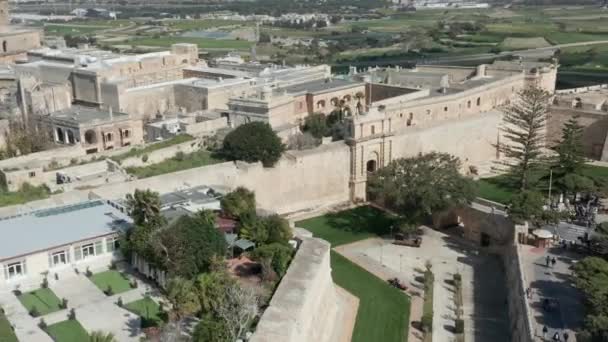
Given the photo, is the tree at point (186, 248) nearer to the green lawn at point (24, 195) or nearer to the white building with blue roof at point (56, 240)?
the white building with blue roof at point (56, 240)

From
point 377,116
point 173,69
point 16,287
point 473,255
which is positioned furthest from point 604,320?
point 173,69

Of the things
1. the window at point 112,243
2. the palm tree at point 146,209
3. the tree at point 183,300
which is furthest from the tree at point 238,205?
the tree at point 183,300

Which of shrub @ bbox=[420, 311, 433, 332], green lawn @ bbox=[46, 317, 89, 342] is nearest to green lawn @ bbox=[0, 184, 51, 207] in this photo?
green lawn @ bbox=[46, 317, 89, 342]

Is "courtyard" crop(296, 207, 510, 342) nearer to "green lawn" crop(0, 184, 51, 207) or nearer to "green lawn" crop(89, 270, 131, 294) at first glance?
"green lawn" crop(89, 270, 131, 294)

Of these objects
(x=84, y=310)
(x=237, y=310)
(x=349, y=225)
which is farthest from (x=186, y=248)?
(x=349, y=225)

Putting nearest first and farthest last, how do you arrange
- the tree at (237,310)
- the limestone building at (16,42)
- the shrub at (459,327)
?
the tree at (237,310), the shrub at (459,327), the limestone building at (16,42)

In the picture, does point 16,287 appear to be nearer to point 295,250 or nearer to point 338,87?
point 295,250

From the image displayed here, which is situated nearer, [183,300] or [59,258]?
[183,300]

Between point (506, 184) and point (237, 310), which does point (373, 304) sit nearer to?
point (237, 310)
